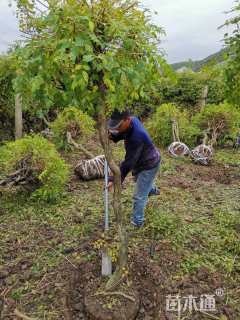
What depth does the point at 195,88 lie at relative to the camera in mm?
10039

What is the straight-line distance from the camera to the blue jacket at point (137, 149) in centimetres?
300

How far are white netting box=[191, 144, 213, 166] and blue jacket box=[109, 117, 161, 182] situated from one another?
3.39 metres

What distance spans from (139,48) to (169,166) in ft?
14.4

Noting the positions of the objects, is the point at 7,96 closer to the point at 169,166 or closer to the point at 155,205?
the point at 169,166

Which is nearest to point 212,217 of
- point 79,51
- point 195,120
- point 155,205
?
point 155,205

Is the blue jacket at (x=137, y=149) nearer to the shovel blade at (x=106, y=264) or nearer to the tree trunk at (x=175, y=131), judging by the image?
the shovel blade at (x=106, y=264)

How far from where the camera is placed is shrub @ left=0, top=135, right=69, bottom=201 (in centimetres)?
418

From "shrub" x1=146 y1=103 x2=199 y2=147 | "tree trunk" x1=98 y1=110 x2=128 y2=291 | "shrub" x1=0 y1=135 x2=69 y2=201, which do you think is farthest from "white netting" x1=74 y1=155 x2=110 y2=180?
"shrub" x1=146 y1=103 x2=199 y2=147

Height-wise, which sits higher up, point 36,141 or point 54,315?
point 36,141

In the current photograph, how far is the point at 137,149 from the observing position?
3023 mm

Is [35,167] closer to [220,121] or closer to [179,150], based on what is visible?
[179,150]

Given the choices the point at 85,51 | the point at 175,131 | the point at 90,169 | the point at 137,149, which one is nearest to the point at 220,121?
the point at 175,131

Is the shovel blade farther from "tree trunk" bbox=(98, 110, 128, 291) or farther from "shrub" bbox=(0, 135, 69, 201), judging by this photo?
"shrub" bbox=(0, 135, 69, 201)

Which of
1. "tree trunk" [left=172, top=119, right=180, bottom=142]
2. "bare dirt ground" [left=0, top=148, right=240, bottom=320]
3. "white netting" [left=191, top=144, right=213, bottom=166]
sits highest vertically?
"tree trunk" [left=172, top=119, right=180, bottom=142]
